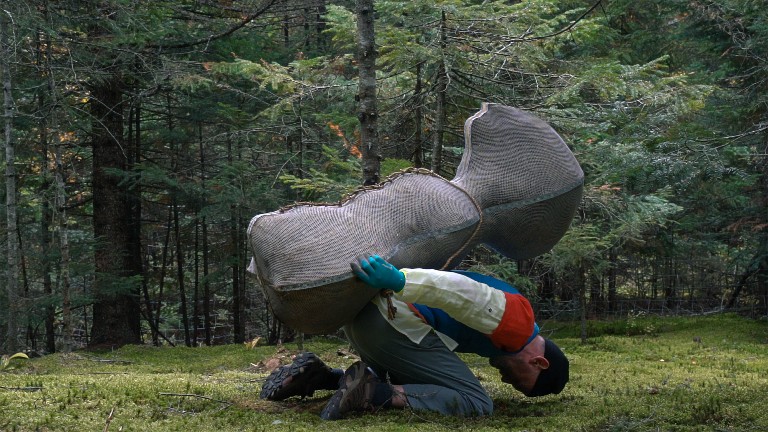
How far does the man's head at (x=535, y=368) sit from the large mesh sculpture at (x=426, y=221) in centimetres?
56

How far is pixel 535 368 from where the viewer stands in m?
4.69

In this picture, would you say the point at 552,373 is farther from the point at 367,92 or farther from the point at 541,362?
the point at 367,92

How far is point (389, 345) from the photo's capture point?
4.38 m

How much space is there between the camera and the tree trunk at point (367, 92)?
19.2ft

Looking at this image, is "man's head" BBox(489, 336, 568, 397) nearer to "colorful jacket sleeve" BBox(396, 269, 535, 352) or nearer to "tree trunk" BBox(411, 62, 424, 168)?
"colorful jacket sleeve" BBox(396, 269, 535, 352)

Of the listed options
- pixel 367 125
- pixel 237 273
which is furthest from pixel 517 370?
pixel 237 273

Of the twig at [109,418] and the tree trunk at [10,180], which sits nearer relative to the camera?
the twig at [109,418]

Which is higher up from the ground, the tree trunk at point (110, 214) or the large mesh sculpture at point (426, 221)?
the large mesh sculpture at point (426, 221)

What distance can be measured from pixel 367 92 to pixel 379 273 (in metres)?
2.30

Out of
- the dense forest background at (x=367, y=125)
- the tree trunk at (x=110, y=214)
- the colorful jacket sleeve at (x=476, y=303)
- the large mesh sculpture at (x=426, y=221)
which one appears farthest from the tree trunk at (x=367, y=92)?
the tree trunk at (x=110, y=214)

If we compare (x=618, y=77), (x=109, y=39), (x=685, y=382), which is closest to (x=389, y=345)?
(x=685, y=382)

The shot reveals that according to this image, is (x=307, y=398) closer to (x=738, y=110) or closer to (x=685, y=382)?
(x=685, y=382)

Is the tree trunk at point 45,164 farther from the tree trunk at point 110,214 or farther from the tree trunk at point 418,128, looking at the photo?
the tree trunk at point 418,128

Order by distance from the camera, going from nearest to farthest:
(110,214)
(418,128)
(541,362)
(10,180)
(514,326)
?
(514,326)
(541,362)
(418,128)
(10,180)
(110,214)
